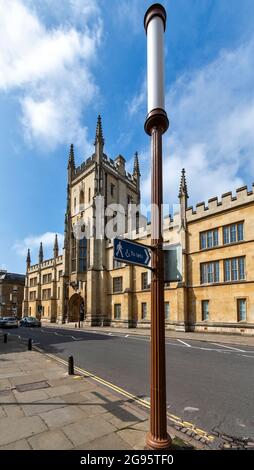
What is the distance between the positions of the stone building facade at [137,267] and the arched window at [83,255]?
0.36 ft

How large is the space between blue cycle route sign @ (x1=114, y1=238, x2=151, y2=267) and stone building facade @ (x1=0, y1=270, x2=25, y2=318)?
73845 mm

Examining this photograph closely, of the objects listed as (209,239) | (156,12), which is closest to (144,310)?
(209,239)

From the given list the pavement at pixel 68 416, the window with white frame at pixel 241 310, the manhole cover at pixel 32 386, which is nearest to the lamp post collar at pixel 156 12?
the pavement at pixel 68 416

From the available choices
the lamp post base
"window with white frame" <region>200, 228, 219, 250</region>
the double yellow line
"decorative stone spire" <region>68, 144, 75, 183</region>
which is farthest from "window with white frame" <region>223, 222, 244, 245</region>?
"decorative stone spire" <region>68, 144, 75, 183</region>

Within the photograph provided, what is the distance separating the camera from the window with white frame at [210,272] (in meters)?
25.0

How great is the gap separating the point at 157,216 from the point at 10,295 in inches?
2971

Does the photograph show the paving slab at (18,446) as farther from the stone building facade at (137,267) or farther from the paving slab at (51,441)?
the stone building facade at (137,267)

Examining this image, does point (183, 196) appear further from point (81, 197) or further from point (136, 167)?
point (136, 167)

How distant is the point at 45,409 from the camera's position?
241 inches

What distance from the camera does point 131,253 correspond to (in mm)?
4184

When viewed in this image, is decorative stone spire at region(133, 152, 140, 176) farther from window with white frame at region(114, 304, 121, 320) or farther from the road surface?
the road surface

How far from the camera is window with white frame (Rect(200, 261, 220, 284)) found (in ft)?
81.9
